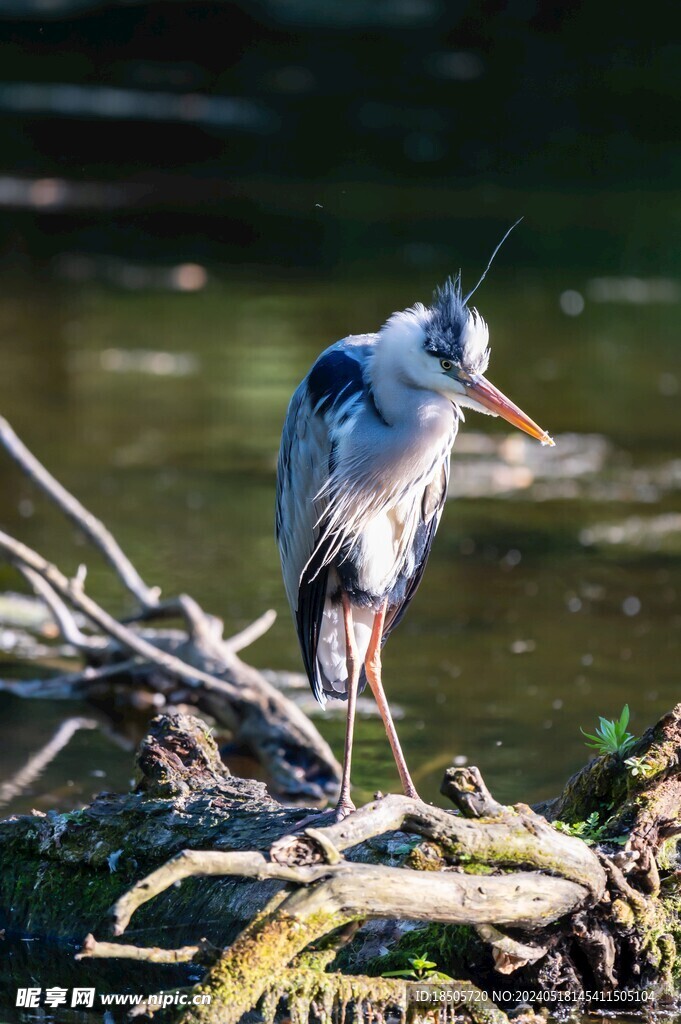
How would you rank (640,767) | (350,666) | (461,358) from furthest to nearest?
(350,666)
(461,358)
(640,767)

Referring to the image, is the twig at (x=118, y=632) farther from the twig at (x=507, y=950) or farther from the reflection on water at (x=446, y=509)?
the twig at (x=507, y=950)

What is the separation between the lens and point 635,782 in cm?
385

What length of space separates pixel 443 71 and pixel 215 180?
747 cm

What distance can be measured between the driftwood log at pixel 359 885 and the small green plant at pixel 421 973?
3cm

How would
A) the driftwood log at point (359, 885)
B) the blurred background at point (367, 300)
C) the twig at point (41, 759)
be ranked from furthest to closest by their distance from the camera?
the blurred background at point (367, 300)
the twig at point (41, 759)
the driftwood log at point (359, 885)

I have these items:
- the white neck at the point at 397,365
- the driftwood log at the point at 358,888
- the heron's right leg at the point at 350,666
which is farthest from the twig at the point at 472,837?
the white neck at the point at 397,365

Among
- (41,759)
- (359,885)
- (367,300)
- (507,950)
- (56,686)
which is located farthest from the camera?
(367,300)

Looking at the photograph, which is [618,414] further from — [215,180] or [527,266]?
[215,180]

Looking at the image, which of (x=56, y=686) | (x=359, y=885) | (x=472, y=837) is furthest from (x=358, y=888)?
(x=56, y=686)

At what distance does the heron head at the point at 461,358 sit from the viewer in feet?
12.8

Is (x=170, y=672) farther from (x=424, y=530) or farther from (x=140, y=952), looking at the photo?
Result: (x=140, y=952)

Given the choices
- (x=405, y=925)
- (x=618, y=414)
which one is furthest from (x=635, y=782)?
(x=618, y=414)

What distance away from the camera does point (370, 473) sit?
13.9ft

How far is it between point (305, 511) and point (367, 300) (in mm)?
10230
